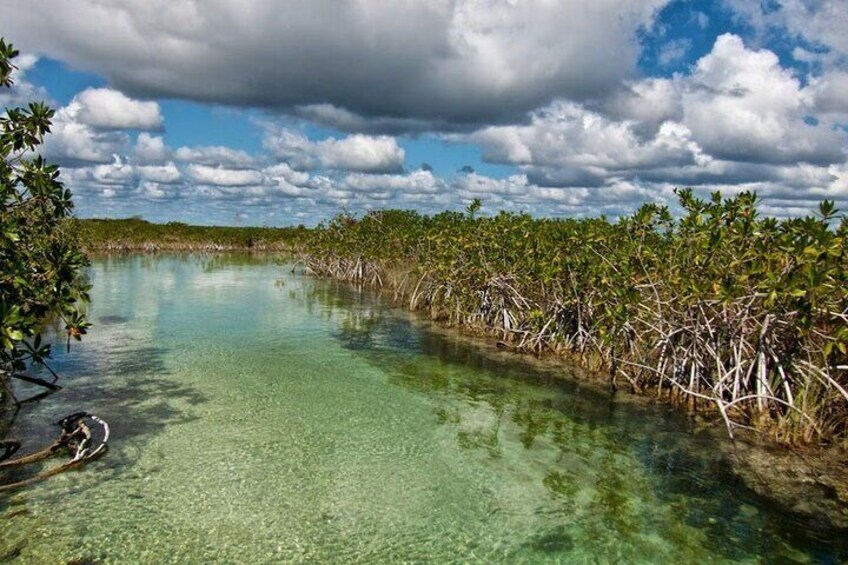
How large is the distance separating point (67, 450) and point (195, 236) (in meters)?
62.7

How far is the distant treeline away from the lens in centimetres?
5919

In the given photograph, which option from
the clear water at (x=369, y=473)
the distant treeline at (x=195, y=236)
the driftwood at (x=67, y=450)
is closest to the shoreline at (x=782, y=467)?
the clear water at (x=369, y=473)

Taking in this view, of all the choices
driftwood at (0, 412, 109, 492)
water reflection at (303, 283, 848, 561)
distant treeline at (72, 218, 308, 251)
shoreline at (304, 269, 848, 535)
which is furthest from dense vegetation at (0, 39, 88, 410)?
distant treeline at (72, 218, 308, 251)

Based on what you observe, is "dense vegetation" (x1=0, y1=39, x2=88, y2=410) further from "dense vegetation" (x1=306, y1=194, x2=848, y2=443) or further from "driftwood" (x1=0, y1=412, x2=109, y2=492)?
"dense vegetation" (x1=306, y1=194, x2=848, y2=443)

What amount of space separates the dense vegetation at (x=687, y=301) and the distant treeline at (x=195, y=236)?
45.5m

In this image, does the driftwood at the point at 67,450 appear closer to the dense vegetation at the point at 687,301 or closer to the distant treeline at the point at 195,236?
the dense vegetation at the point at 687,301

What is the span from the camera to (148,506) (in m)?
6.70

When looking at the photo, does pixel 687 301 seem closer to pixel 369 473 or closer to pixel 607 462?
pixel 607 462

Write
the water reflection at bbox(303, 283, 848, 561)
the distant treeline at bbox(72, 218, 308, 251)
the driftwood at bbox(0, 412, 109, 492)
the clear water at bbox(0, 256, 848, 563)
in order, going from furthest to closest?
A: the distant treeline at bbox(72, 218, 308, 251), the driftwood at bbox(0, 412, 109, 492), the water reflection at bbox(303, 283, 848, 561), the clear water at bbox(0, 256, 848, 563)

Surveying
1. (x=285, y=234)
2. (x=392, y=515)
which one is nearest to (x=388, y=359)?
(x=392, y=515)

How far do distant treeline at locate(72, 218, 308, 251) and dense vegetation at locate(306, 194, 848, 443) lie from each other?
1792 inches

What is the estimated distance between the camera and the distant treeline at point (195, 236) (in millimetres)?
59188

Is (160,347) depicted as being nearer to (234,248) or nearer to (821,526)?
(821,526)

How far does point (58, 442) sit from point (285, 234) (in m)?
62.2
